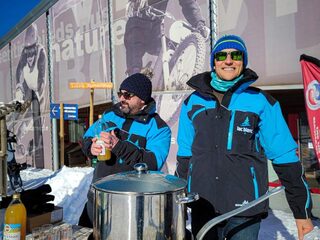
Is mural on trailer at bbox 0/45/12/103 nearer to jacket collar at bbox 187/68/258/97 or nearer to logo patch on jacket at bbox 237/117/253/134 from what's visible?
jacket collar at bbox 187/68/258/97

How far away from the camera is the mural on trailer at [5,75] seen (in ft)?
44.4

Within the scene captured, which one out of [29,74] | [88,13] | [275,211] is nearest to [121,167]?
[275,211]

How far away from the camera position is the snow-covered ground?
4.65 m

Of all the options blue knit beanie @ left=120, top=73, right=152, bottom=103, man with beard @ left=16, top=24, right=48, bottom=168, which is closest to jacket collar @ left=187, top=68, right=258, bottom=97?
blue knit beanie @ left=120, top=73, right=152, bottom=103

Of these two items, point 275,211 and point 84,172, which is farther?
point 84,172

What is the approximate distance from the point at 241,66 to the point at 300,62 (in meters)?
3.13

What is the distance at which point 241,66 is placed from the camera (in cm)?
195

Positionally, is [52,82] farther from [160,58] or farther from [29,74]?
[160,58]

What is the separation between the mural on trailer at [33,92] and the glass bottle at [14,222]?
9772 mm

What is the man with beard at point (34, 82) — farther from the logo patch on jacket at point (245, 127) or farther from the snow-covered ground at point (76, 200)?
the logo patch on jacket at point (245, 127)

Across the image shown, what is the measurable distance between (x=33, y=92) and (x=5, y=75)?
104 inches

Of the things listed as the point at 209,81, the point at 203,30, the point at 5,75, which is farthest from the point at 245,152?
the point at 5,75

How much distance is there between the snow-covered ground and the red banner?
1.22 meters

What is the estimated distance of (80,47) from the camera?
33.3 ft
